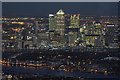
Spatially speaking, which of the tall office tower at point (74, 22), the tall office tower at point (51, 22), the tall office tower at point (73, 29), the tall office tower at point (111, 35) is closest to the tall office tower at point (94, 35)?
the tall office tower at point (111, 35)

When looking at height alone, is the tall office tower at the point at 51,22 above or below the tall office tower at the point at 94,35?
above

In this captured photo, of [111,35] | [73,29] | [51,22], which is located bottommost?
[111,35]

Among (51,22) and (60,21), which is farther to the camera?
(60,21)

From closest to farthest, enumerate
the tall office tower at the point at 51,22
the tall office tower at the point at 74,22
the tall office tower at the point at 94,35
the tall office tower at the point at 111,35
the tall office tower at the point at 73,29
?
1. the tall office tower at the point at 111,35
2. the tall office tower at the point at 94,35
3. the tall office tower at the point at 73,29
4. the tall office tower at the point at 51,22
5. the tall office tower at the point at 74,22

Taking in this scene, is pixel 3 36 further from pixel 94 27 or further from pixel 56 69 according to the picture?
pixel 56 69

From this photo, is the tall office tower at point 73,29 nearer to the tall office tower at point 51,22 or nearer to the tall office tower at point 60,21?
the tall office tower at point 60,21

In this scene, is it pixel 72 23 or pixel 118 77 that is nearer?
pixel 118 77

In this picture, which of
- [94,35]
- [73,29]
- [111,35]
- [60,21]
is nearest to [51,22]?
[60,21]

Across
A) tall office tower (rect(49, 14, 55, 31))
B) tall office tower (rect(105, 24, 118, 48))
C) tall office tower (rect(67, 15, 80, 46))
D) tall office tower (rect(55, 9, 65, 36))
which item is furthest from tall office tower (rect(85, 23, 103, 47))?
tall office tower (rect(49, 14, 55, 31))

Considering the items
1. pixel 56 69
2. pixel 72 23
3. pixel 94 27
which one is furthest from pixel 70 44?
pixel 56 69

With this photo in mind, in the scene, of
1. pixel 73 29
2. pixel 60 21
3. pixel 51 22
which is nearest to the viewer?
pixel 73 29

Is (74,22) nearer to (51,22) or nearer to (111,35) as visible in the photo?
(51,22)
